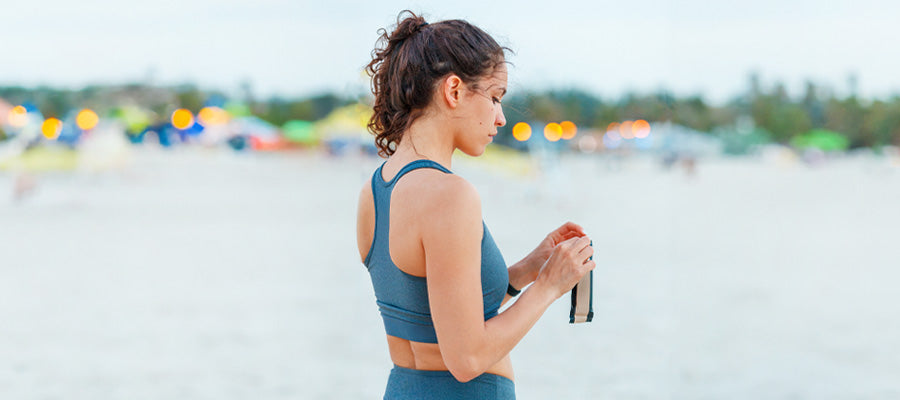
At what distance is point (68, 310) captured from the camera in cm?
530

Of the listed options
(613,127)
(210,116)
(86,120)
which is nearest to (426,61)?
(86,120)

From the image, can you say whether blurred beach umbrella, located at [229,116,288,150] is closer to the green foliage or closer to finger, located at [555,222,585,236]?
the green foliage

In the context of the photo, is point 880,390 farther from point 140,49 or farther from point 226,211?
point 140,49

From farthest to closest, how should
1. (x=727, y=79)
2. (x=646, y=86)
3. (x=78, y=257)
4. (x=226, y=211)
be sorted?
(x=646, y=86) → (x=727, y=79) → (x=226, y=211) → (x=78, y=257)

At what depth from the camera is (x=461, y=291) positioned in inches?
36.3

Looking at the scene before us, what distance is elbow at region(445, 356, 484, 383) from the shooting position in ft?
3.13

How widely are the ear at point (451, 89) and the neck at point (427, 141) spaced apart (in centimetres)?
3

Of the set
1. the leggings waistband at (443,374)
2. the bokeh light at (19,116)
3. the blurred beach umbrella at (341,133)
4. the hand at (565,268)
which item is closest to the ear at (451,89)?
the hand at (565,268)

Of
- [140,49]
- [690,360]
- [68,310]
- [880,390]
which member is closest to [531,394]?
[690,360]

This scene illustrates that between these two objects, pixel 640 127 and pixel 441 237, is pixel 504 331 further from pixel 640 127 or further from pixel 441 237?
pixel 640 127

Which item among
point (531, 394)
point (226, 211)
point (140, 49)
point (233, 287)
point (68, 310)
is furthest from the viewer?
point (140, 49)

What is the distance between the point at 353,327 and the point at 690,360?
183 cm

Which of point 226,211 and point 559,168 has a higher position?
point 559,168

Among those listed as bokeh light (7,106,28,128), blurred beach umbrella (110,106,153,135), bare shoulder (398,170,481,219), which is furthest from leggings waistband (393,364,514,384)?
blurred beach umbrella (110,106,153,135)
